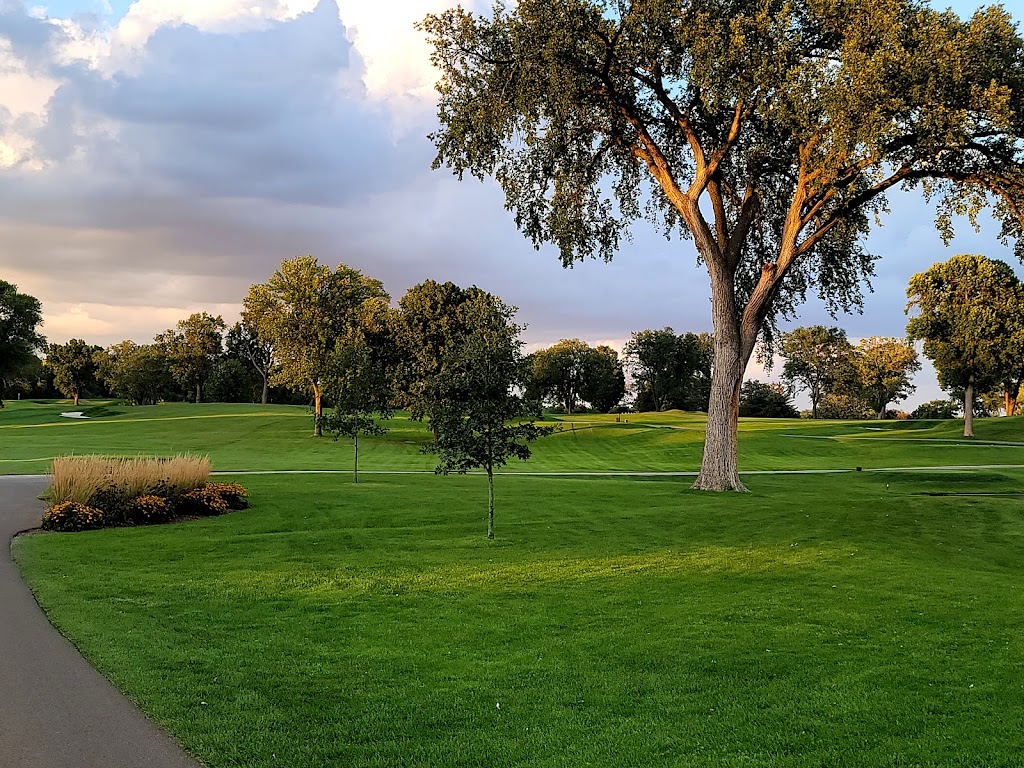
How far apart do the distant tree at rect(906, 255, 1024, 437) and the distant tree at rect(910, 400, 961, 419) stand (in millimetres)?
29200

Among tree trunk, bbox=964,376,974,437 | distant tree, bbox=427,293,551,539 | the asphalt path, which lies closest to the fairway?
the asphalt path

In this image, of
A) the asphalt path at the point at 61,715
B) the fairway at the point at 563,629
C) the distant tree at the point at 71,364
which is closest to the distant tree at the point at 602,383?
the distant tree at the point at 71,364

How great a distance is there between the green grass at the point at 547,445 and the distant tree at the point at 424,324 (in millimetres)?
5041

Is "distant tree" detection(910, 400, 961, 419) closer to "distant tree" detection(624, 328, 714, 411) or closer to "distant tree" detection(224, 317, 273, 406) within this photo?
"distant tree" detection(624, 328, 714, 411)

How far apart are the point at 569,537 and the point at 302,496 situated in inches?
358

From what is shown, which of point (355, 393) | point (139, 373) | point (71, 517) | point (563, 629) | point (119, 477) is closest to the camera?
point (563, 629)

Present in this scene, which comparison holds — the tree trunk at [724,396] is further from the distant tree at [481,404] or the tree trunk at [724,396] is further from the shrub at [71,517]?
the shrub at [71,517]

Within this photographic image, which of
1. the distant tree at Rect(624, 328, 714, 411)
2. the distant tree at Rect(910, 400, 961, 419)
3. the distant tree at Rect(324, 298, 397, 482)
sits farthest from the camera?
the distant tree at Rect(624, 328, 714, 411)

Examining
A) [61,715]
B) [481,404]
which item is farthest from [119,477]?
[61,715]

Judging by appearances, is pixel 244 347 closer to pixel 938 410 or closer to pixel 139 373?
pixel 139 373

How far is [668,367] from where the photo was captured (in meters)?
102

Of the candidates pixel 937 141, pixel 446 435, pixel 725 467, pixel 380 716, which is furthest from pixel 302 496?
pixel 937 141

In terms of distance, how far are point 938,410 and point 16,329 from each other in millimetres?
87147

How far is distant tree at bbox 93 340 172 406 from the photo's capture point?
87.3 metres
